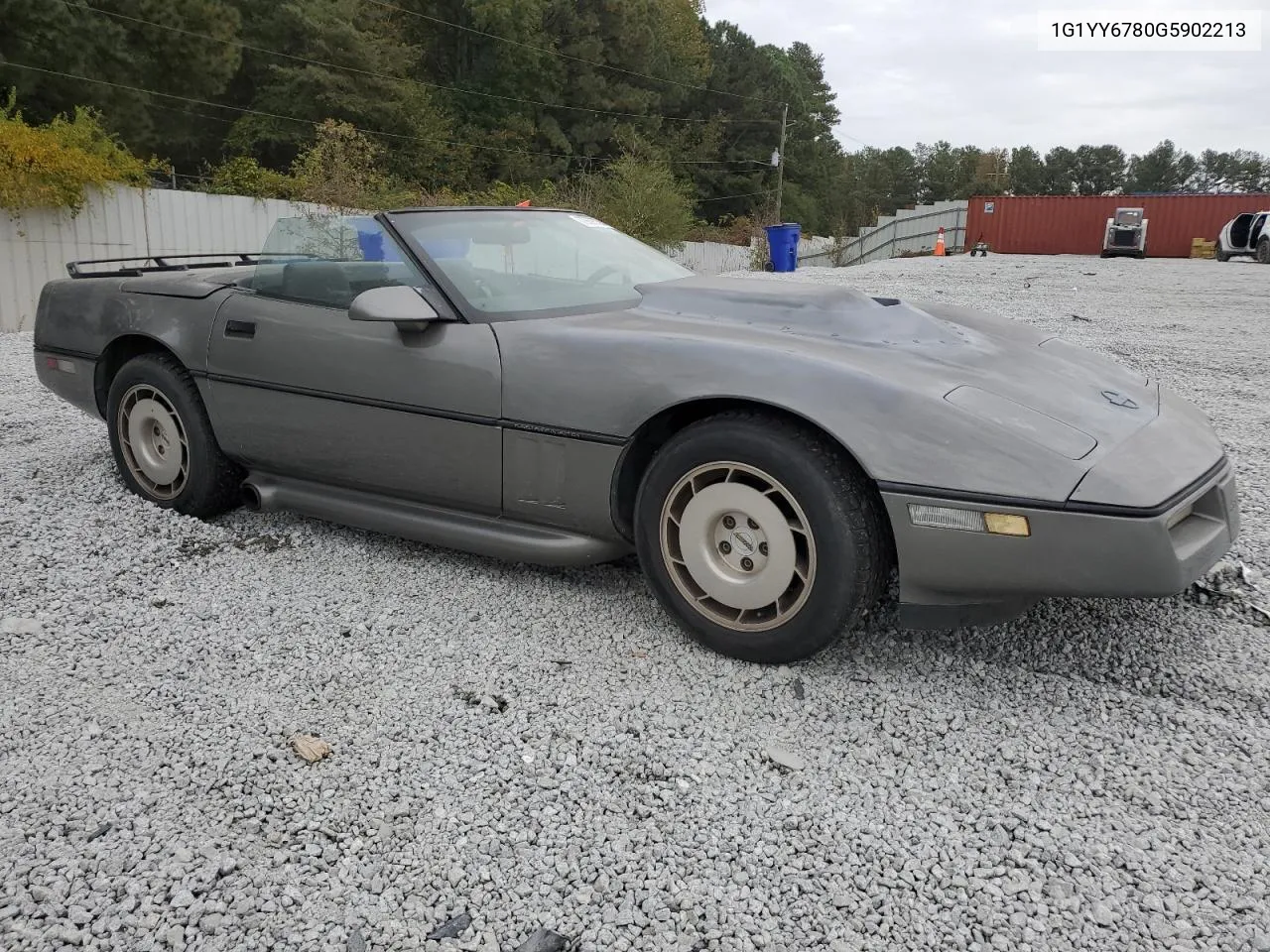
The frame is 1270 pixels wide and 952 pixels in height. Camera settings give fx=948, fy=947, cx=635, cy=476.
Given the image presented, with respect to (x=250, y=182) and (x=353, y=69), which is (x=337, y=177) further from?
(x=353, y=69)

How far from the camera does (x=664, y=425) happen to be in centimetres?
279

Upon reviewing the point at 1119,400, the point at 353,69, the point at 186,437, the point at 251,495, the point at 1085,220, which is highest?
the point at 353,69

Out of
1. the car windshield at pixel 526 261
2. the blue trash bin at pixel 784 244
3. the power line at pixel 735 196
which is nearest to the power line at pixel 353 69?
the power line at pixel 735 196

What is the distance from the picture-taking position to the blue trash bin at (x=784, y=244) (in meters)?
19.5

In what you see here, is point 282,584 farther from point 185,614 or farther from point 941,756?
point 941,756

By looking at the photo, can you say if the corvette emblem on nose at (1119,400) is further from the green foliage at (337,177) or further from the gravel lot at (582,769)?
the green foliage at (337,177)

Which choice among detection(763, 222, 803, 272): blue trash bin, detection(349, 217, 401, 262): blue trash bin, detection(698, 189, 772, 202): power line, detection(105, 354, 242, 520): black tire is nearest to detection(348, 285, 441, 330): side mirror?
detection(349, 217, 401, 262): blue trash bin

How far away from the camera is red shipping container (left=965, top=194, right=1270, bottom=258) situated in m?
32.4

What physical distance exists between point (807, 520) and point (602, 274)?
1.44 m

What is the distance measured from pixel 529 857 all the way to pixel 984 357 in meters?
1.90

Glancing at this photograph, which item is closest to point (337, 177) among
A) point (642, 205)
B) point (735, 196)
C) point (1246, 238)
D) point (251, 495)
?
point (642, 205)

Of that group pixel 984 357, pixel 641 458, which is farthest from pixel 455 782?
pixel 984 357

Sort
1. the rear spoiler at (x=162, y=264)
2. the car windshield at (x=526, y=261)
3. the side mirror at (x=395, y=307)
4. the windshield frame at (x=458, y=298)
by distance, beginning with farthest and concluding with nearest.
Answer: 1. the rear spoiler at (x=162, y=264)
2. the car windshield at (x=526, y=261)
3. the windshield frame at (x=458, y=298)
4. the side mirror at (x=395, y=307)

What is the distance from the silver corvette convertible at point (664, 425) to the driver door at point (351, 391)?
1 centimetres
